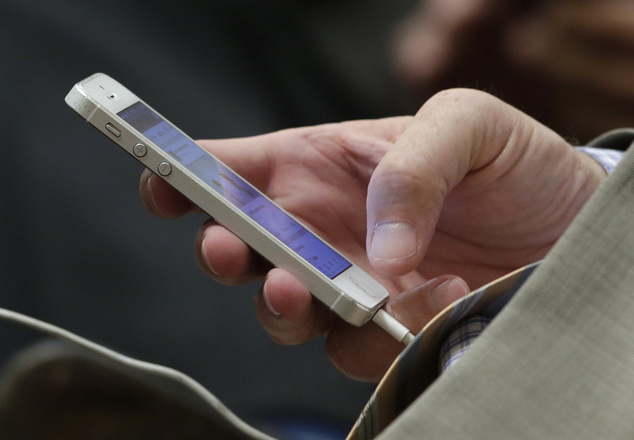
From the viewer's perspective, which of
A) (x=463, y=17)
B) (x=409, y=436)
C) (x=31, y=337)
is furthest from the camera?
(x=463, y=17)

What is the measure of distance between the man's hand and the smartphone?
0.05 ft

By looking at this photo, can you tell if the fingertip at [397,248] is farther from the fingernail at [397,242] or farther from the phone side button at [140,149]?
the phone side button at [140,149]

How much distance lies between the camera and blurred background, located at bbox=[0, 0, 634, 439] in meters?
0.71

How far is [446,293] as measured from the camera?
42cm

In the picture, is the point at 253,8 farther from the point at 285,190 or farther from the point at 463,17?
the point at 285,190

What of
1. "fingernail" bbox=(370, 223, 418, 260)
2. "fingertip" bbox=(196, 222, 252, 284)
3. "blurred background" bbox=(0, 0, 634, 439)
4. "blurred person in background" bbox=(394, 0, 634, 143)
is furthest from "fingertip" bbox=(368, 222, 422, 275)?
"blurred person in background" bbox=(394, 0, 634, 143)

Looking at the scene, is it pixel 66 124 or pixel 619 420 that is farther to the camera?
pixel 66 124

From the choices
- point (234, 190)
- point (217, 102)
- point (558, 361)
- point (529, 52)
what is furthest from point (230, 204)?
point (529, 52)

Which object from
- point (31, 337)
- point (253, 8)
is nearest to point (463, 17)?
point (253, 8)

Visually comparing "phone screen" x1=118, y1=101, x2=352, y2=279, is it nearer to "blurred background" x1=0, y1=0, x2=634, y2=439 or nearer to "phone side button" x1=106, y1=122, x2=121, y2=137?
"phone side button" x1=106, y1=122, x2=121, y2=137

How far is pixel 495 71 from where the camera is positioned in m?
0.86

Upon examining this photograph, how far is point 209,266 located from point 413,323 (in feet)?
0.51

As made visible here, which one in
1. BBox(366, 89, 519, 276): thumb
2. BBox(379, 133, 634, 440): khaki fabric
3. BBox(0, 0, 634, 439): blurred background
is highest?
BBox(379, 133, 634, 440): khaki fabric

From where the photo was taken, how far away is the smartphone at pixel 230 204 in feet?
1.27
